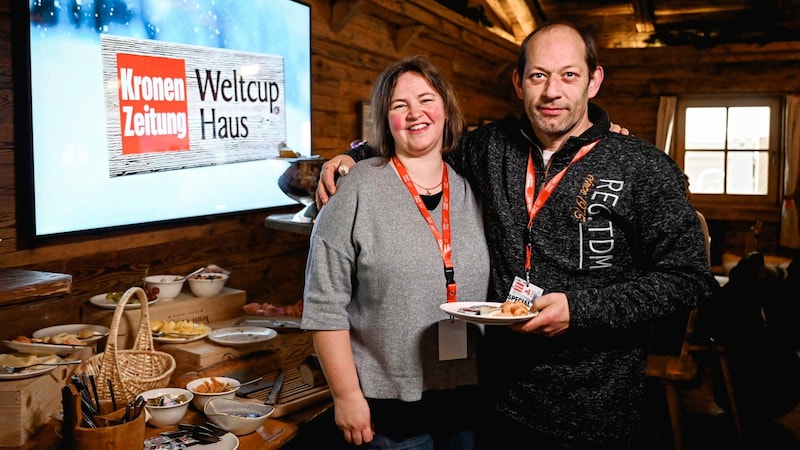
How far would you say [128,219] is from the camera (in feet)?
8.99

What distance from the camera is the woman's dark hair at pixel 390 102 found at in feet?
5.80

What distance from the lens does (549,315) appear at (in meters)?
1.51

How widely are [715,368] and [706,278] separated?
273 cm

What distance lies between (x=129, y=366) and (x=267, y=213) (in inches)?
64.1

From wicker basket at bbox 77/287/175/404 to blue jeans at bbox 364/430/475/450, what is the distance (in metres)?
0.68

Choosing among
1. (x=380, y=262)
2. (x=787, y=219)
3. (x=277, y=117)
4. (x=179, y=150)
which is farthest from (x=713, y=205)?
(x=380, y=262)

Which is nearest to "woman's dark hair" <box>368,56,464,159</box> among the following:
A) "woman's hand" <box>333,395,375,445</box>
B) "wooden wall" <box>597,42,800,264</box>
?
"woman's hand" <box>333,395,375,445</box>

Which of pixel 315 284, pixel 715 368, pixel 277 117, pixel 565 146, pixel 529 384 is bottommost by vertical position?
pixel 715 368

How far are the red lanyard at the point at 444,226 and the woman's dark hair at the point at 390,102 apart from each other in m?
0.07

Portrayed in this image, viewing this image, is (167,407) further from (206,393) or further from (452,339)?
(452,339)

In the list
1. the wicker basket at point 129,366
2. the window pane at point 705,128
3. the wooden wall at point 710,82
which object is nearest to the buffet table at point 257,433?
the wicker basket at point 129,366

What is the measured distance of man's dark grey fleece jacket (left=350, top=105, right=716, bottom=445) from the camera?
5.14 ft

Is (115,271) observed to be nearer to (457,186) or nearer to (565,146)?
(457,186)

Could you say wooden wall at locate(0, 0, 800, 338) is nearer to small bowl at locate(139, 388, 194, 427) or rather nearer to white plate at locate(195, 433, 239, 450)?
small bowl at locate(139, 388, 194, 427)
